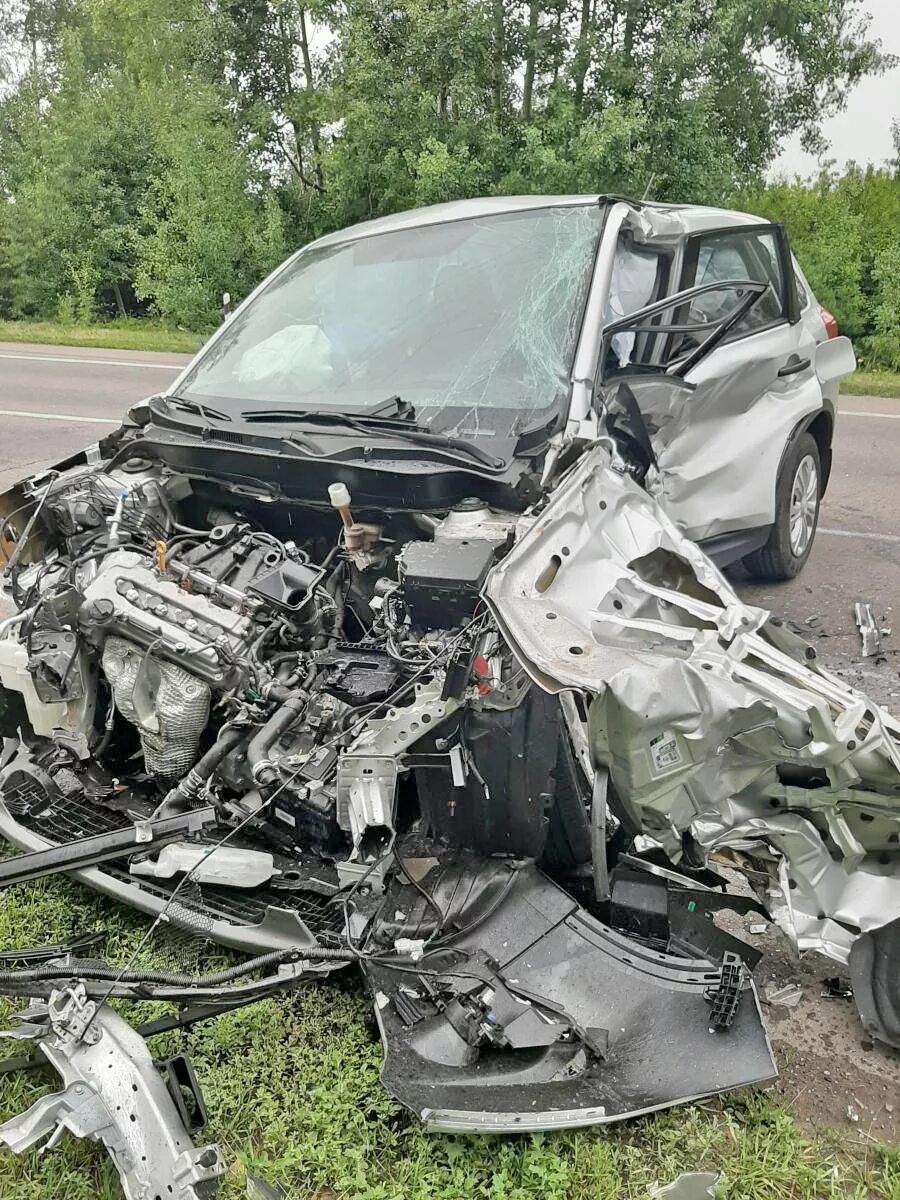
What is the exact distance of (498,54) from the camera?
14273 mm

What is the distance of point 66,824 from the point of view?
2.97 m

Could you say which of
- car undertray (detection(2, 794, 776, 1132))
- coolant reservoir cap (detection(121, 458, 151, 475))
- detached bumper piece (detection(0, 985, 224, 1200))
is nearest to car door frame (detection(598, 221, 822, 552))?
car undertray (detection(2, 794, 776, 1132))

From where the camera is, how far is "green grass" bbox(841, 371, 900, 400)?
11703mm

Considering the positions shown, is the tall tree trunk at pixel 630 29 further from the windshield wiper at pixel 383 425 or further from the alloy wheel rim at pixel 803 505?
the windshield wiper at pixel 383 425

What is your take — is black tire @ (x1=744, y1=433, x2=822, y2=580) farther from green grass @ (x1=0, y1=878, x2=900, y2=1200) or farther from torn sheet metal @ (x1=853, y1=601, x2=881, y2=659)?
green grass @ (x1=0, y1=878, x2=900, y2=1200)

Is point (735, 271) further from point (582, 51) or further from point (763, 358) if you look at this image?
point (582, 51)

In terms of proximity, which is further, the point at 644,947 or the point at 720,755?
the point at 644,947

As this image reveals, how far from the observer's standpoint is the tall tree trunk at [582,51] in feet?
45.4

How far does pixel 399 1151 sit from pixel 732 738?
128 cm

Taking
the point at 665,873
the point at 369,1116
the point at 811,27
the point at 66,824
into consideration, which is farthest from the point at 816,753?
the point at 811,27

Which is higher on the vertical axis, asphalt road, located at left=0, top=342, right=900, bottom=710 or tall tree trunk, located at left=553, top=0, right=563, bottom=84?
tall tree trunk, located at left=553, top=0, right=563, bottom=84

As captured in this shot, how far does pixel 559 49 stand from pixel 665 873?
14905 mm

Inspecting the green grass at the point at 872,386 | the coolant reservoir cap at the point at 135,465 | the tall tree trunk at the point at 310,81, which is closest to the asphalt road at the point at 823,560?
the green grass at the point at 872,386

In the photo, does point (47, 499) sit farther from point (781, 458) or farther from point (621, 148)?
point (621, 148)
